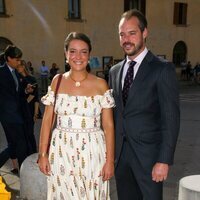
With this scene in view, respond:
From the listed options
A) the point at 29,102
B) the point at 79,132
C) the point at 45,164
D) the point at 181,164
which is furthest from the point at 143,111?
the point at 181,164

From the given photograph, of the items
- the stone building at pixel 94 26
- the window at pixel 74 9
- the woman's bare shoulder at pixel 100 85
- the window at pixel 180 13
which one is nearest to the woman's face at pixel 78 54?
the woman's bare shoulder at pixel 100 85

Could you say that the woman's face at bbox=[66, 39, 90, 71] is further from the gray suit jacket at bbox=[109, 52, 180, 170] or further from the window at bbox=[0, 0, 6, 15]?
the window at bbox=[0, 0, 6, 15]

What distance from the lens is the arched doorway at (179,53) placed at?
84.2ft

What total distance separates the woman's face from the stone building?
14.3m

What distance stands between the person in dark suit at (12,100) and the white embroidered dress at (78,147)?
74.9 inches

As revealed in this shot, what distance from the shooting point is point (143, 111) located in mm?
2623

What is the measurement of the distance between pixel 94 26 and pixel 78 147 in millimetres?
18017

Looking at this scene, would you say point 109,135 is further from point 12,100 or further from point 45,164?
point 12,100

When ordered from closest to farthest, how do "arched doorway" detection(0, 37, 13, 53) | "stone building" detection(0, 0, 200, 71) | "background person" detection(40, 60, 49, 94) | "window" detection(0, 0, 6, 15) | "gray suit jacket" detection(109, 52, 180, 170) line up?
"gray suit jacket" detection(109, 52, 180, 170) < "window" detection(0, 0, 6, 15) < "arched doorway" detection(0, 37, 13, 53) < "stone building" detection(0, 0, 200, 71) < "background person" detection(40, 60, 49, 94)

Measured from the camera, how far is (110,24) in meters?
20.9

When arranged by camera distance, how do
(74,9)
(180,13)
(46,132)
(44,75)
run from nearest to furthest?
(46,132) < (44,75) < (74,9) < (180,13)

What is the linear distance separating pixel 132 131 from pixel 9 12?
15.1m

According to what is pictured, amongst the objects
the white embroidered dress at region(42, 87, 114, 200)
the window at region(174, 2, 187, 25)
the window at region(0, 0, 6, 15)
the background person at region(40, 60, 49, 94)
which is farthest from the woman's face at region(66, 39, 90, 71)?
the window at region(174, 2, 187, 25)

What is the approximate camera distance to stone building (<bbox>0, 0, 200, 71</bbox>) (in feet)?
54.9
